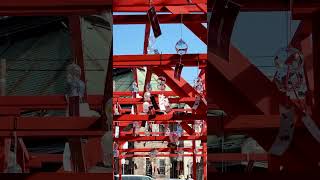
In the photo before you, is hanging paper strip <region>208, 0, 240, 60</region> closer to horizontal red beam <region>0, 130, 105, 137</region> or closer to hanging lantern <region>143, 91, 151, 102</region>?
horizontal red beam <region>0, 130, 105, 137</region>

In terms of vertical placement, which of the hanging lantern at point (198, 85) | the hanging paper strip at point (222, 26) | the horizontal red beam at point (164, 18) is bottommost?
the hanging paper strip at point (222, 26)

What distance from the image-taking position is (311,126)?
218 cm

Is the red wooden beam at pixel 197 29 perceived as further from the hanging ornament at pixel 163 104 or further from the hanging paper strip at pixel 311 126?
the hanging ornament at pixel 163 104

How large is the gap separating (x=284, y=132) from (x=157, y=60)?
508 cm

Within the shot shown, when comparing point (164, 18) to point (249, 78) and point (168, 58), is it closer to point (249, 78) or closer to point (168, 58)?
point (168, 58)

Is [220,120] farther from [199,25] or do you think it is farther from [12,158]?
[199,25]

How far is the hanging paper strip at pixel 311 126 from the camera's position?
7.13 ft

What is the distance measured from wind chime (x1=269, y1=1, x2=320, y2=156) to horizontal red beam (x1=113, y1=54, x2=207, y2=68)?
16.0 feet

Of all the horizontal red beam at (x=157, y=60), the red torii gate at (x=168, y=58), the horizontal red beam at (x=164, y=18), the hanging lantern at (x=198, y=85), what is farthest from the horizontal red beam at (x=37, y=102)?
the hanging lantern at (x=198, y=85)

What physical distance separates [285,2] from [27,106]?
1155mm

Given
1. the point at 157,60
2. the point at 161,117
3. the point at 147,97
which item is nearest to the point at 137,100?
the point at 147,97

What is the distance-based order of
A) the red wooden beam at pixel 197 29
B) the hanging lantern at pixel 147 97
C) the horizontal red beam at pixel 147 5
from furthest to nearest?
the hanging lantern at pixel 147 97 < the red wooden beam at pixel 197 29 < the horizontal red beam at pixel 147 5

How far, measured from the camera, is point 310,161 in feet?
7.20

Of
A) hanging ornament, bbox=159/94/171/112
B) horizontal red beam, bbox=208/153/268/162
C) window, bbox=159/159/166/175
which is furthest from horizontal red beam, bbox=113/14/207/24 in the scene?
window, bbox=159/159/166/175
